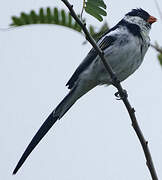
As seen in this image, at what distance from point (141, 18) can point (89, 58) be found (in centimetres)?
102

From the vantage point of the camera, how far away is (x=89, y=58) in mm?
4238

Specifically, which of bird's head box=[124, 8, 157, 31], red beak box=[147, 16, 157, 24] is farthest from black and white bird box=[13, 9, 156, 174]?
red beak box=[147, 16, 157, 24]

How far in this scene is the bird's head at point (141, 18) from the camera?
185 inches

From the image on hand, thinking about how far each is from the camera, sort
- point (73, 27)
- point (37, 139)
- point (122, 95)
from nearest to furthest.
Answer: point (122, 95), point (73, 27), point (37, 139)

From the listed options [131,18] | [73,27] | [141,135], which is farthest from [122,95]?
[131,18]

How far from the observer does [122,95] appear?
2949mm

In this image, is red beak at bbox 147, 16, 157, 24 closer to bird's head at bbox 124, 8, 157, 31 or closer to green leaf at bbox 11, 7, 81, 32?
bird's head at bbox 124, 8, 157, 31

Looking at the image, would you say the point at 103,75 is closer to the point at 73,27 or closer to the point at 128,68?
the point at 128,68

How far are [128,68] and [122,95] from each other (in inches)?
50.2

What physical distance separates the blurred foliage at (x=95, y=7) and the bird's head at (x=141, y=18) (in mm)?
1857

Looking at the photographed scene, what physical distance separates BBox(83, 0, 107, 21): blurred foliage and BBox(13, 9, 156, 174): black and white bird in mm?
1308

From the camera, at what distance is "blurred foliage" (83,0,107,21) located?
104 inches

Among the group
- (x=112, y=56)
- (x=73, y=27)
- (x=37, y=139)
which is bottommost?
(x=37, y=139)

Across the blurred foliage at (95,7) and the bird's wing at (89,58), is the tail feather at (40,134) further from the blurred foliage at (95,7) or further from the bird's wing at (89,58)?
the blurred foliage at (95,7)
